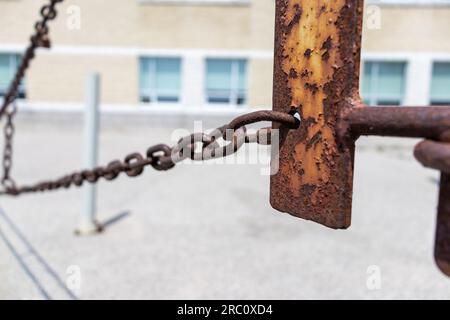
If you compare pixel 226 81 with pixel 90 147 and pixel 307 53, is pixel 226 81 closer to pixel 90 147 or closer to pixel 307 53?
pixel 90 147

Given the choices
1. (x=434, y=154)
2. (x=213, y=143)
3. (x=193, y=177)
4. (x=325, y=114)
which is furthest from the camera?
(x=193, y=177)

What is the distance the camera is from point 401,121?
0.79 m

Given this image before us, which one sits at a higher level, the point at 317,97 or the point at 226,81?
the point at 226,81

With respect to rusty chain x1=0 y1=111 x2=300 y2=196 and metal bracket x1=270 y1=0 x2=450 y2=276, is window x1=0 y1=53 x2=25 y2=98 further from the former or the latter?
metal bracket x1=270 y1=0 x2=450 y2=276

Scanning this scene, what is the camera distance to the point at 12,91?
10.2 feet

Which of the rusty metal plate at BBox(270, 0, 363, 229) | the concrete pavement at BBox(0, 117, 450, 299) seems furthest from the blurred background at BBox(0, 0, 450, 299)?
the rusty metal plate at BBox(270, 0, 363, 229)

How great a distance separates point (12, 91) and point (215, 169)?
254 inches

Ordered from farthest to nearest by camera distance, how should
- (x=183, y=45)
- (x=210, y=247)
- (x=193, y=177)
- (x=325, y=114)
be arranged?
1. (x=183, y=45)
2. (x=193, y=177)
3. (x=210, y=247)
4. (x=325, y=114)

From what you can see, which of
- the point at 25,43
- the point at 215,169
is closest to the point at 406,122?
the point at 215,169

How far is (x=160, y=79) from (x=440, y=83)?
10424mm

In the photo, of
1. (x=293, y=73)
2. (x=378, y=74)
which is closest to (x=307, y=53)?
(x=293, y=73)

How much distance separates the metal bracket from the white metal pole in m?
3.81

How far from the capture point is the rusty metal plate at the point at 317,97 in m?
0.88
